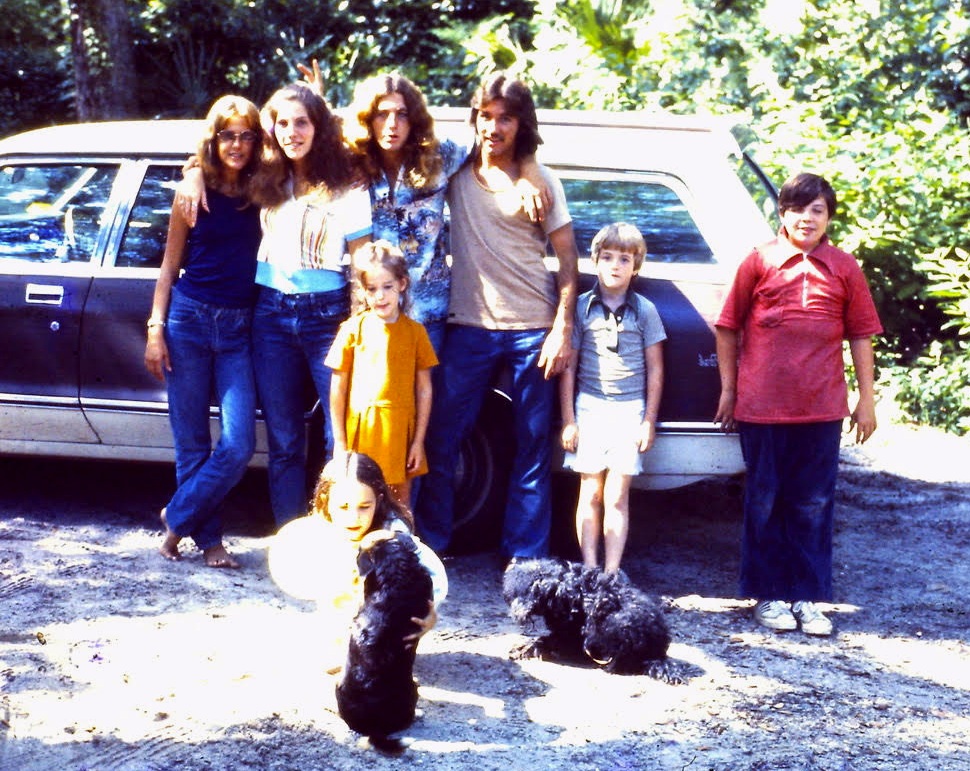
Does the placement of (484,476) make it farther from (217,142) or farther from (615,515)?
(217,142)

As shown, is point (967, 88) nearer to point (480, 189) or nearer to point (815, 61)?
point (815, 61)

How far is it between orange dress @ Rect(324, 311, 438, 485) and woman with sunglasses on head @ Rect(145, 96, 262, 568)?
1.86 ft

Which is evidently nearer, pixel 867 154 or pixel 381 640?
pixel 381 640

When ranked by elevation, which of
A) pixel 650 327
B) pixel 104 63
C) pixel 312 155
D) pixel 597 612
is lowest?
pixel 597 612

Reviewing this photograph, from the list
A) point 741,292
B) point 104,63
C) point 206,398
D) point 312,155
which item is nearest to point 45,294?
point 206,398

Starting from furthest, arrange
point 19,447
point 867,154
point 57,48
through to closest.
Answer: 1. point 57,48
2. point 867,154
3. point 19,447

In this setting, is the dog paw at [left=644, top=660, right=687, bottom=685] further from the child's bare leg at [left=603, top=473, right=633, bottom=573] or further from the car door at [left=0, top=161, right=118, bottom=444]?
the car door at [left=0, top=161, right=118, bottom=444]

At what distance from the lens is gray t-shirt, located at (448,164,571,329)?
4.85m

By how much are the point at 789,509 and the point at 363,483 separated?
1813mm

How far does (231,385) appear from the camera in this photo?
5.07 meters

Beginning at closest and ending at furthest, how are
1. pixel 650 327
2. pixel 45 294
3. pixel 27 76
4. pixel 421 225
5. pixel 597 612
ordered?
1. pixel 597 612
2. pixel 421 225
3. pixel 650 327
4. pixel 45 294
5. pixel 27 76

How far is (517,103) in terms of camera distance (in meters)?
4.67

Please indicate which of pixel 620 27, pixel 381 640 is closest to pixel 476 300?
pixel 381 640

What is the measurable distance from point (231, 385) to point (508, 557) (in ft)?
4.36
